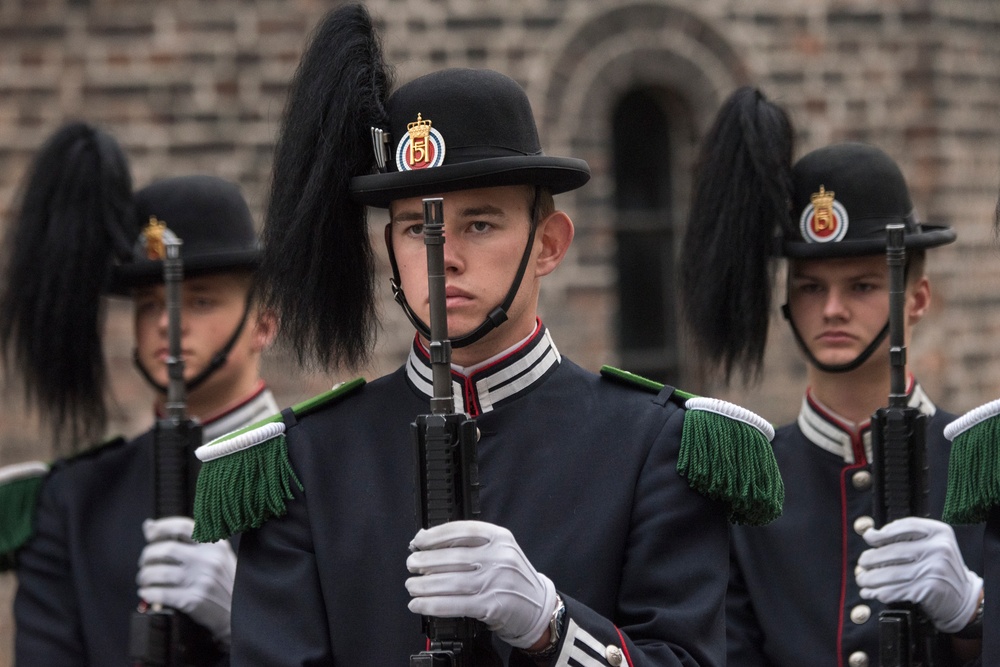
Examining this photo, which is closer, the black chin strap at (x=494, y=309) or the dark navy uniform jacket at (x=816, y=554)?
the black chin strap at (x=494, y=309)

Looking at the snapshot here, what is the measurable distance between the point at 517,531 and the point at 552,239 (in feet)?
2.18

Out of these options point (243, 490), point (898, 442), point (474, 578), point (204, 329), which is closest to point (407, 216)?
point (243, 490)

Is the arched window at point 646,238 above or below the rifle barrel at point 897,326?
above

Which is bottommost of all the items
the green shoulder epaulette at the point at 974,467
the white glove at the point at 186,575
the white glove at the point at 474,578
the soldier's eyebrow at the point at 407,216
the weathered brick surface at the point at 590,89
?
Answer: the white glove at the point at 186,575

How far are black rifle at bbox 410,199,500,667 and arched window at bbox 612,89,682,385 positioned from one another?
558 cm

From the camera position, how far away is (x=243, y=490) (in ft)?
11.2

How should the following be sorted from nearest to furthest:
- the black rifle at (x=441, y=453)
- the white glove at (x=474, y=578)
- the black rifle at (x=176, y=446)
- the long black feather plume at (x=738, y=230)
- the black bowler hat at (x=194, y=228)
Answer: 1. the white glove at (x=474, y=578)
2. the black rifle at (x=441, y=453)
3. the black rifle at (x=176, y=446)
4. the long black feather plume at (x=738, y=230)
5. the black bowler hat at (x=194, y=228)

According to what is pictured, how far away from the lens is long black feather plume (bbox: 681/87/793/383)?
5.06 meters

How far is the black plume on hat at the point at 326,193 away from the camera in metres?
3.51

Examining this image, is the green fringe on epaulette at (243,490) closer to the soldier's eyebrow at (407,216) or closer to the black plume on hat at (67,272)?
the soldier's eyebrow at (407,216)

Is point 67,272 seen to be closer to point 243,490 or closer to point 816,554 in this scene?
point 243,490

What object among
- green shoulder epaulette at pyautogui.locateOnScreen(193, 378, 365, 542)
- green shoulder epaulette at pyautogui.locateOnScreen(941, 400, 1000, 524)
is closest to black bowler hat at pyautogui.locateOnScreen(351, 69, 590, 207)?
green shoulder epaulette at pyautogui.locateOnScreen(193, 378, 365, 542)

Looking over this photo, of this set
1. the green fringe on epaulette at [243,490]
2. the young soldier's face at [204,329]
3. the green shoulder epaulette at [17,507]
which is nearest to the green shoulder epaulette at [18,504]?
the green shoulder epaulette at [17,507]

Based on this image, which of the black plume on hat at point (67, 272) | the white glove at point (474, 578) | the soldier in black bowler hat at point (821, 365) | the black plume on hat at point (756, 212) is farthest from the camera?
the black plume on hat at point (67, 272)
